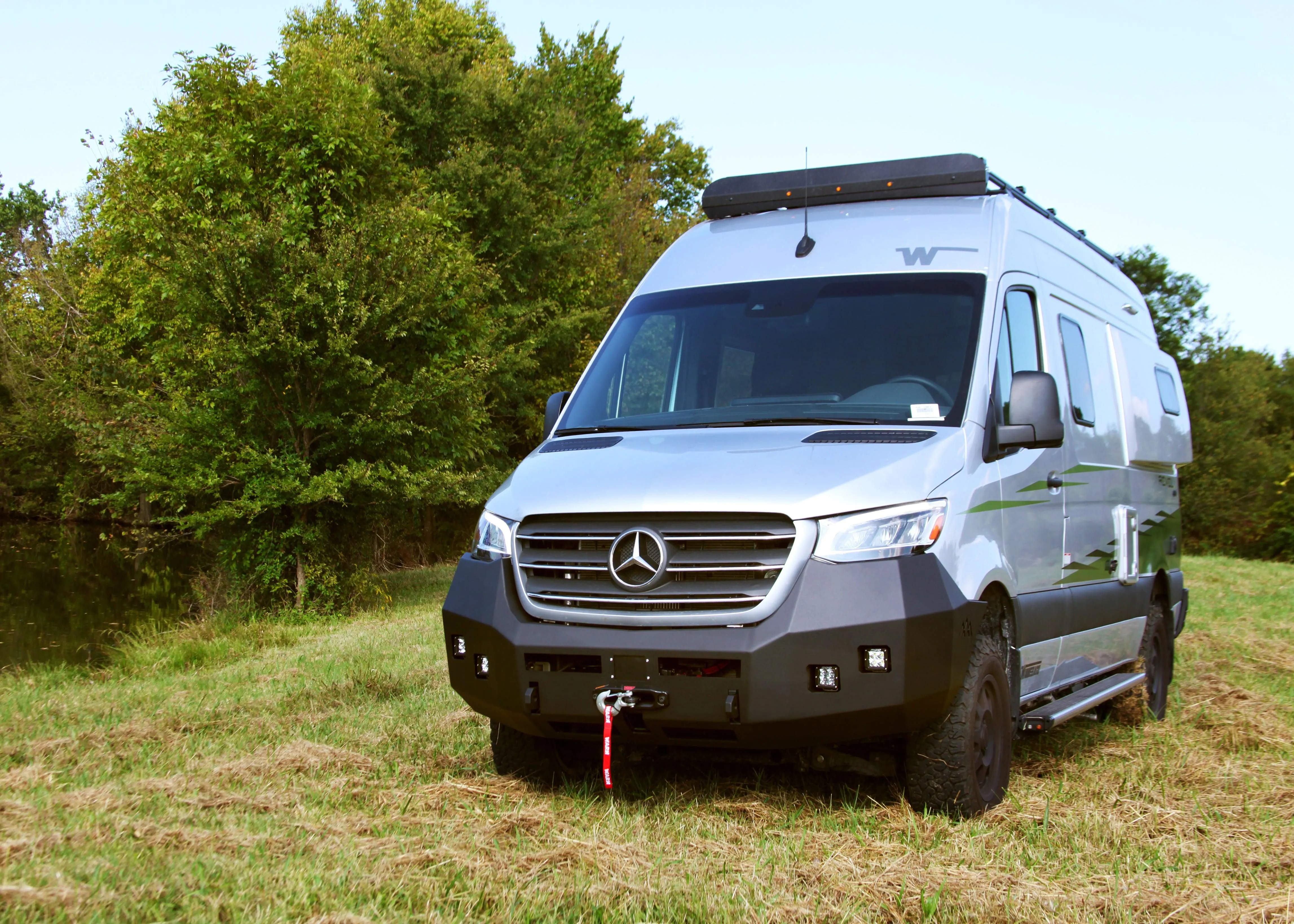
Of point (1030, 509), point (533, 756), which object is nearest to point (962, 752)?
point (1030, 509)

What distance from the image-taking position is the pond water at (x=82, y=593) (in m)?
16.9

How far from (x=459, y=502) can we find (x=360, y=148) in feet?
20.4

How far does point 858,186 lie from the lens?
21.2ft

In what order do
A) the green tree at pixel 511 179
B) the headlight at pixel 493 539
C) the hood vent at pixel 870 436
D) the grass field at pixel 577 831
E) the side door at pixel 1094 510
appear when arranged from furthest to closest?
1. the green tree at pixel 511 179
2. the side door at pixel 1094 510
3. the headlight at pixel 493 539
4. the hood vent at pixel 870 436
5. the grass field at pixel 577 831

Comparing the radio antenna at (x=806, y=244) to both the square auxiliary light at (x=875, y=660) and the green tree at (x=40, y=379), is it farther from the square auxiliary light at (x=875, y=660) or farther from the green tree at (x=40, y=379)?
the green tree at (x=40, y=379)

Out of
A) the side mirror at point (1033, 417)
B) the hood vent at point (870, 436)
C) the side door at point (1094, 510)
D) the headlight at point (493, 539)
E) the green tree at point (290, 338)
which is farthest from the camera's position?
the green tree at point (290, 338)

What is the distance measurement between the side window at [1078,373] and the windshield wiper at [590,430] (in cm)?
243

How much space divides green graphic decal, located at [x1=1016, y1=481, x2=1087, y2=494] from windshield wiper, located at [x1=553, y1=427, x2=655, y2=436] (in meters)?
1.69

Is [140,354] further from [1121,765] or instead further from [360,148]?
[1121,765]

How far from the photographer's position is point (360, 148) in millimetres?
20766

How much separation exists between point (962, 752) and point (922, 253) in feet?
7.93

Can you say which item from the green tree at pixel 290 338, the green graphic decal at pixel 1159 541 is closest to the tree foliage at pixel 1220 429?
the green tree at pixel 290 338

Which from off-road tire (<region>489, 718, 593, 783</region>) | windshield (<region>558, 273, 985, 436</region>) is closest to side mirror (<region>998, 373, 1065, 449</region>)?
windshield (<region>558, 273, 985, 436</region>)

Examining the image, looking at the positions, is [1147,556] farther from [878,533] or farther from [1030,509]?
[878,533]
